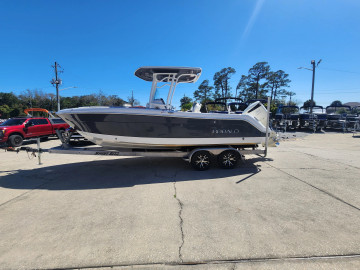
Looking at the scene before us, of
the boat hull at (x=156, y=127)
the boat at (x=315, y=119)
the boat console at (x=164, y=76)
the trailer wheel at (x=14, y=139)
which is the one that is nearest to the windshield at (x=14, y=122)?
the trailer wheel at (x=14, y=139)

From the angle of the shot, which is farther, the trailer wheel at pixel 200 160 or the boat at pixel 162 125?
the trailer wheel at pixel 200 160

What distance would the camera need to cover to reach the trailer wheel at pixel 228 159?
5141 mm

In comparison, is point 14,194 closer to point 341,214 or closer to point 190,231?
point 190,231

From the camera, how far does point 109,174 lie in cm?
478

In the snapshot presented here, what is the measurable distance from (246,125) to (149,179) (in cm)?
319

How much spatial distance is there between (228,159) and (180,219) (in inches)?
116

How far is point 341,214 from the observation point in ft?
9.30

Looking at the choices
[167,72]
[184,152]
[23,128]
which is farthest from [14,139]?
[184,152]

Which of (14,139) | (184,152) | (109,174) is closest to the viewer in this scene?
(109,174)

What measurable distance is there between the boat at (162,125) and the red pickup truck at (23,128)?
20.1 feet

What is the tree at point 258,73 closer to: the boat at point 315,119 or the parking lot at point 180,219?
the boat at point 315,119

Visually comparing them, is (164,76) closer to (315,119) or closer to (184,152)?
(184,152)

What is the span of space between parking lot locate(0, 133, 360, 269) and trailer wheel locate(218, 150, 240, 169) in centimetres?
31

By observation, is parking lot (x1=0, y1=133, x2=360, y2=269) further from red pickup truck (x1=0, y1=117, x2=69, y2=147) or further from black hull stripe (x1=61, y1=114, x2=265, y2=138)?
red pickup truck (x1=0, y1=117, x2=69, y2=147)
